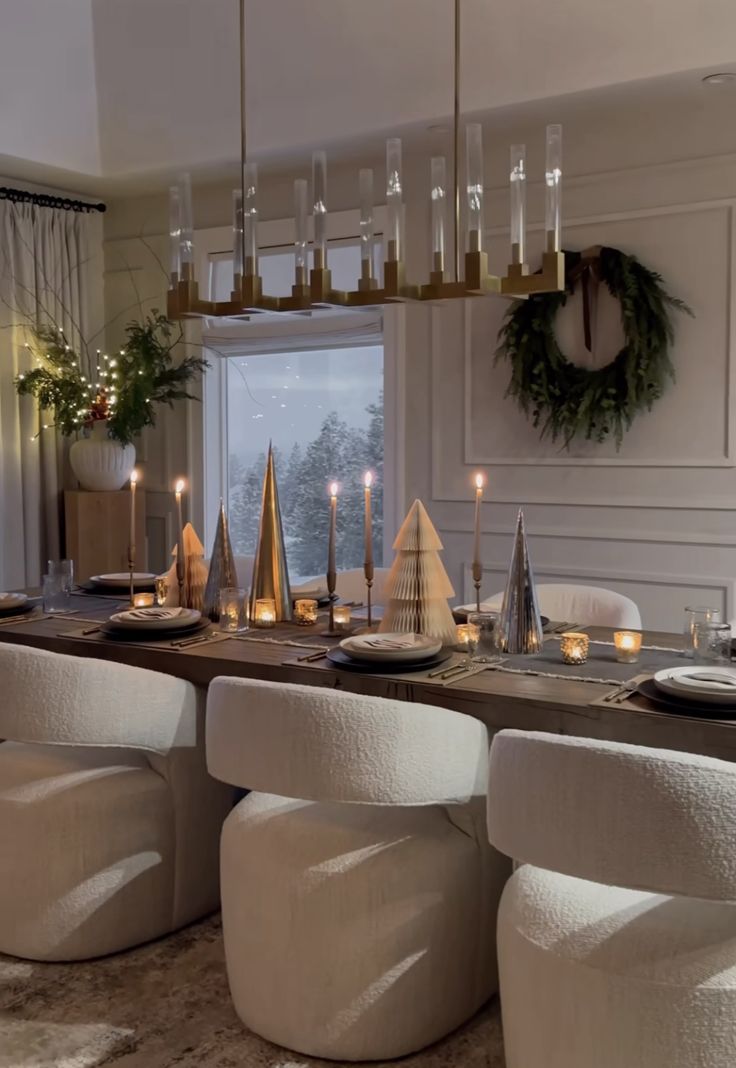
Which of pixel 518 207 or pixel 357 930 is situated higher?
pixel 518 207

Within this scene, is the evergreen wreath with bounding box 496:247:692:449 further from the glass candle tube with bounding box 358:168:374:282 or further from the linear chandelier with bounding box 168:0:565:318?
the glass candle tube with bounding box 358:168:374:282

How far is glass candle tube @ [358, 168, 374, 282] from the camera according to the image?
9.55ft

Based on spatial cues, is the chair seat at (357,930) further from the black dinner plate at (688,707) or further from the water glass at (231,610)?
the water glass at (231,610)

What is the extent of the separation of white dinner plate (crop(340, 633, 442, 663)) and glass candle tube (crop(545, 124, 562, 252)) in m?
1.02

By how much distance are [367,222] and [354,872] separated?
1705mm

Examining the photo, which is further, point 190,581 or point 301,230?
point 190,581

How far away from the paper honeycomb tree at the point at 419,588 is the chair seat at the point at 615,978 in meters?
0.93

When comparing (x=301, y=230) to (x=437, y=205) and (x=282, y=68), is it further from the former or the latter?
(x=282, y=68)

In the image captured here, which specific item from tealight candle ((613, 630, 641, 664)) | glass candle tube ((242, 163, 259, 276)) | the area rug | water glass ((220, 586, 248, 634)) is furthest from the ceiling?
the area rug

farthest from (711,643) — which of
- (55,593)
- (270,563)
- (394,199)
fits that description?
(55,593)

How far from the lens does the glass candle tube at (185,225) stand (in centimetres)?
307

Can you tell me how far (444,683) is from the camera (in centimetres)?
236

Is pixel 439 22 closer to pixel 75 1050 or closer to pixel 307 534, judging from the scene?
pixel 307 534

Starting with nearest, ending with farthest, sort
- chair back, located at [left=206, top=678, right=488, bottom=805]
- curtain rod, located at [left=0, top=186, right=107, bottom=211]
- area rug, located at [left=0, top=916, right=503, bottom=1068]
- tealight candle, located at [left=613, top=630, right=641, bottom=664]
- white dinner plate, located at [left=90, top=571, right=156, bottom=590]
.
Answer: chair back, located at [left=206, top=678, right=488, bottom=805], area rug, located at [left=0, top=916, right=503, bottom=1068], tealight candle, located at [left=613, top=630, right=641, bottom=664], white dinner plate, located at [left=90, top=571, right=156, bottom=590], curtain rod, located at [left=0, top=186, right=107, bottom=211]
